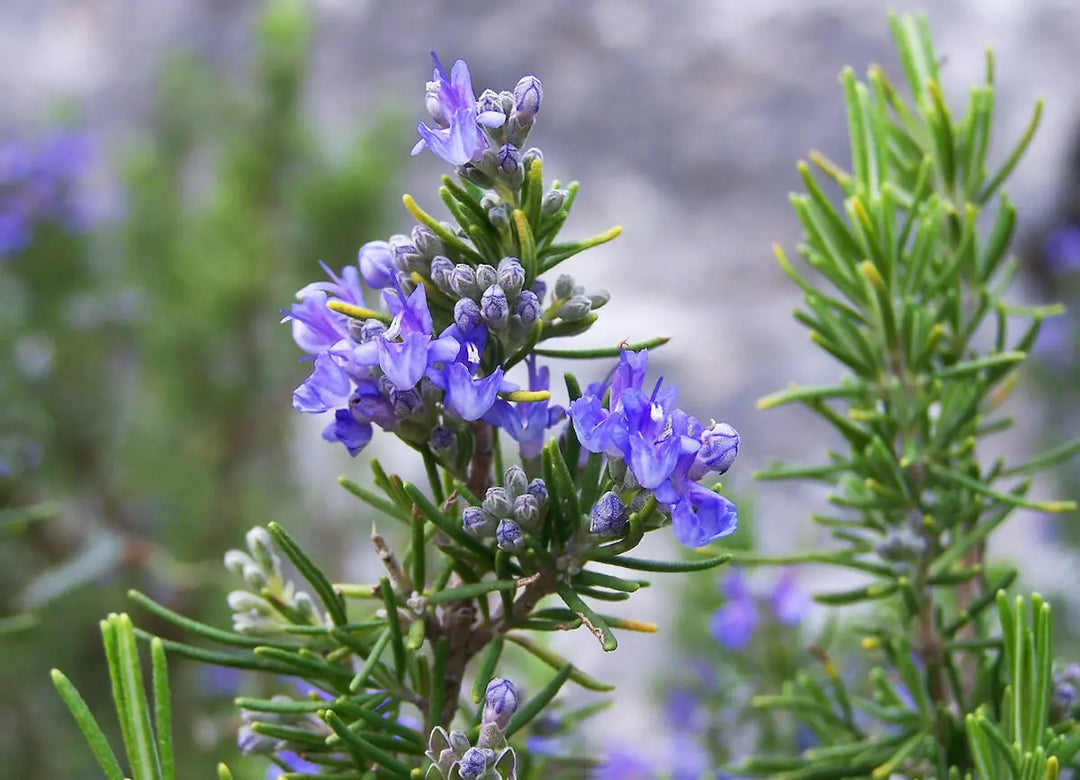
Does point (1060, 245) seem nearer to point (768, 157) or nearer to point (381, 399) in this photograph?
point (768, 157)

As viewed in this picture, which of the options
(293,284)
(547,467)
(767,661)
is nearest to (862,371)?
(547,467)

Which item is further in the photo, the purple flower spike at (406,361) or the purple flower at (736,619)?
the purple flower at (736,619)

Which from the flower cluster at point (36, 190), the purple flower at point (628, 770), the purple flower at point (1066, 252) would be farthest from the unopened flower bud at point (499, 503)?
the purple flower at point (1066, 252)

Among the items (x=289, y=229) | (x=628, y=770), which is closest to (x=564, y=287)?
(x=628, y=770)

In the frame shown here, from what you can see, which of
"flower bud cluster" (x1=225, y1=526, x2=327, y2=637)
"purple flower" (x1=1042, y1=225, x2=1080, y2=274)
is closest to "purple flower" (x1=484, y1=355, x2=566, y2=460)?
"flower bud cluster" (x1=225, y1=526, x2=327, y2=637)

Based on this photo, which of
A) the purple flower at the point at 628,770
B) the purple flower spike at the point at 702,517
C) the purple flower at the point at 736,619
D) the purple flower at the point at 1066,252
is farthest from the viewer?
the purple flower at the point at 1066,252

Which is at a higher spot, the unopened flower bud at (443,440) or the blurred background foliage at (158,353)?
the blurred background foliage at (158,353)

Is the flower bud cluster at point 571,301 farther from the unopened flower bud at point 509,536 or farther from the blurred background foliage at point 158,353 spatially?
the blurred background foliage at point 158,353
